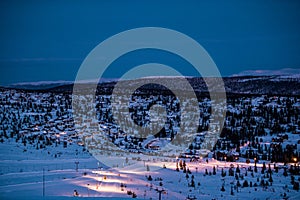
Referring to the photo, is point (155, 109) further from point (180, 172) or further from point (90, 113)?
point (180, 172)

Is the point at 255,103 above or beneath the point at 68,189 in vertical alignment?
above

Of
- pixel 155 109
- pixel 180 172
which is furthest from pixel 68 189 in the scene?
pixel 155 109

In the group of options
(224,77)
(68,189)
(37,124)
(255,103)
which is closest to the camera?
(68,189)

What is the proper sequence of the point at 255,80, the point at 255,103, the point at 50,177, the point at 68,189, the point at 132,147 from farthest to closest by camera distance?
the point at 255,80 < the point at 255,103 < the point at 132,147 < the point at 50,177 < the point at 68,189

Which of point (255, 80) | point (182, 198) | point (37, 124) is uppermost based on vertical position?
point (255, 80)

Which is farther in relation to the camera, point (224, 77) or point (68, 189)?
point (224, 77)

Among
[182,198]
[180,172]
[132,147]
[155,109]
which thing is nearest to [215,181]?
[180,172]

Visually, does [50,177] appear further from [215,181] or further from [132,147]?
[132,147]
